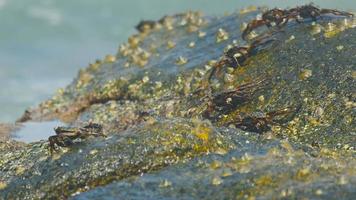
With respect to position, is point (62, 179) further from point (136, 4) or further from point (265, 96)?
point (136, 4)

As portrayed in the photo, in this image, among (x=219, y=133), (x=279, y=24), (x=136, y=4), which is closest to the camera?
(x=219, y=133)

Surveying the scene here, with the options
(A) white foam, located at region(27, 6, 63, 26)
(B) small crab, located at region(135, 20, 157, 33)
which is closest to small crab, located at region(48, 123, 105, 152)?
(B) small crab, located at region(135, 20, 157, 33)

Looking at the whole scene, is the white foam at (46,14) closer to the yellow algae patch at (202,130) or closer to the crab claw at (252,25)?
the crab claw at (252,25)

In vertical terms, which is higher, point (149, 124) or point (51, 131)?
point (149, 124)

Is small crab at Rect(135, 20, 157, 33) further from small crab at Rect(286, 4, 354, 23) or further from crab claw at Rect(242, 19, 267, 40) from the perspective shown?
small crab at Rect(286, 4, 354, 23)

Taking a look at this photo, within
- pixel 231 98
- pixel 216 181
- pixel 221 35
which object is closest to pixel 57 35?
pixel 221 35

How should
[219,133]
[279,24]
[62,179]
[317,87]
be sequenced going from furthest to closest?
[279,24] → [317,87] → [219,133] → [62,179]

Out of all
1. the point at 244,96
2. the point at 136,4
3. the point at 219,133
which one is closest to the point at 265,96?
the point at 244,96
